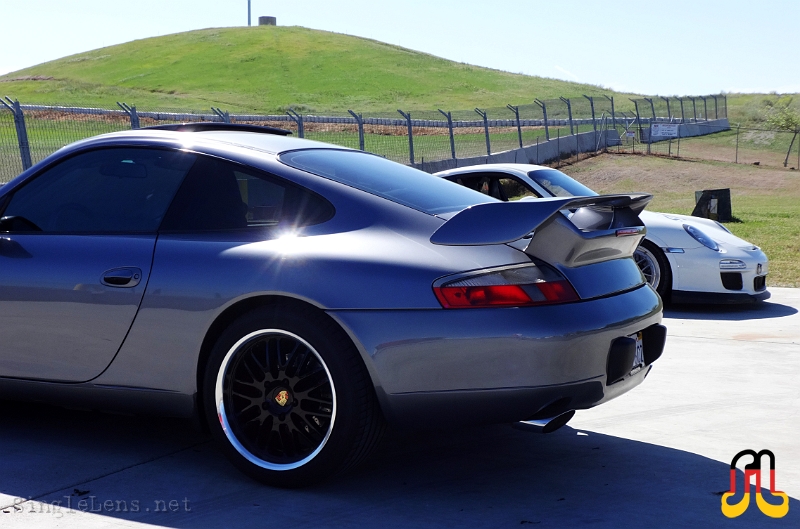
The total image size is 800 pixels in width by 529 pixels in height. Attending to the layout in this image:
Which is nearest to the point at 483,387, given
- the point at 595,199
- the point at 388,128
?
the point at 595,199

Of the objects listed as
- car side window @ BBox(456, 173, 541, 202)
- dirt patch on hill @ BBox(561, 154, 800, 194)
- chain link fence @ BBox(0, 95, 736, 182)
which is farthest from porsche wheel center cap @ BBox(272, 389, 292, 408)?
dirt patch on hill @ BBox(561, 154, 800, 194)

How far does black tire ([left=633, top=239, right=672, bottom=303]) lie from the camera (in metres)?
8.41

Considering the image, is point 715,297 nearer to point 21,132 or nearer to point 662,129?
point 21,132

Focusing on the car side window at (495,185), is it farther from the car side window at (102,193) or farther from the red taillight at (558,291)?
the red taillight at (558,291)

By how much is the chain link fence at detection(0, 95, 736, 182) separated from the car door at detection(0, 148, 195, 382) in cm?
949

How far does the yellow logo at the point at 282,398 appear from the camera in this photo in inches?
145

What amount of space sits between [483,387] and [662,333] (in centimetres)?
104

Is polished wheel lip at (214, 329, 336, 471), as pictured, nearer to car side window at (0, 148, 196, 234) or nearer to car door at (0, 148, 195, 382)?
car door at (0, 148, 195, 382)

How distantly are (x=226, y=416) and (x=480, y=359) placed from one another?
3.53 ft

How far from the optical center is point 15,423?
4699mm

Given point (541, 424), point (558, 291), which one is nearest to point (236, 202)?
point (558, 291)

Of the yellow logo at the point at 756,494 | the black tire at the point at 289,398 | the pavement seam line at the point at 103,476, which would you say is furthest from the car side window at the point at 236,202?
the yellow logo at the point at 756,494

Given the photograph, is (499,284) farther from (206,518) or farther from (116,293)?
(116,293)

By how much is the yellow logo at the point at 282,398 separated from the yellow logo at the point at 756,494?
1686mm
